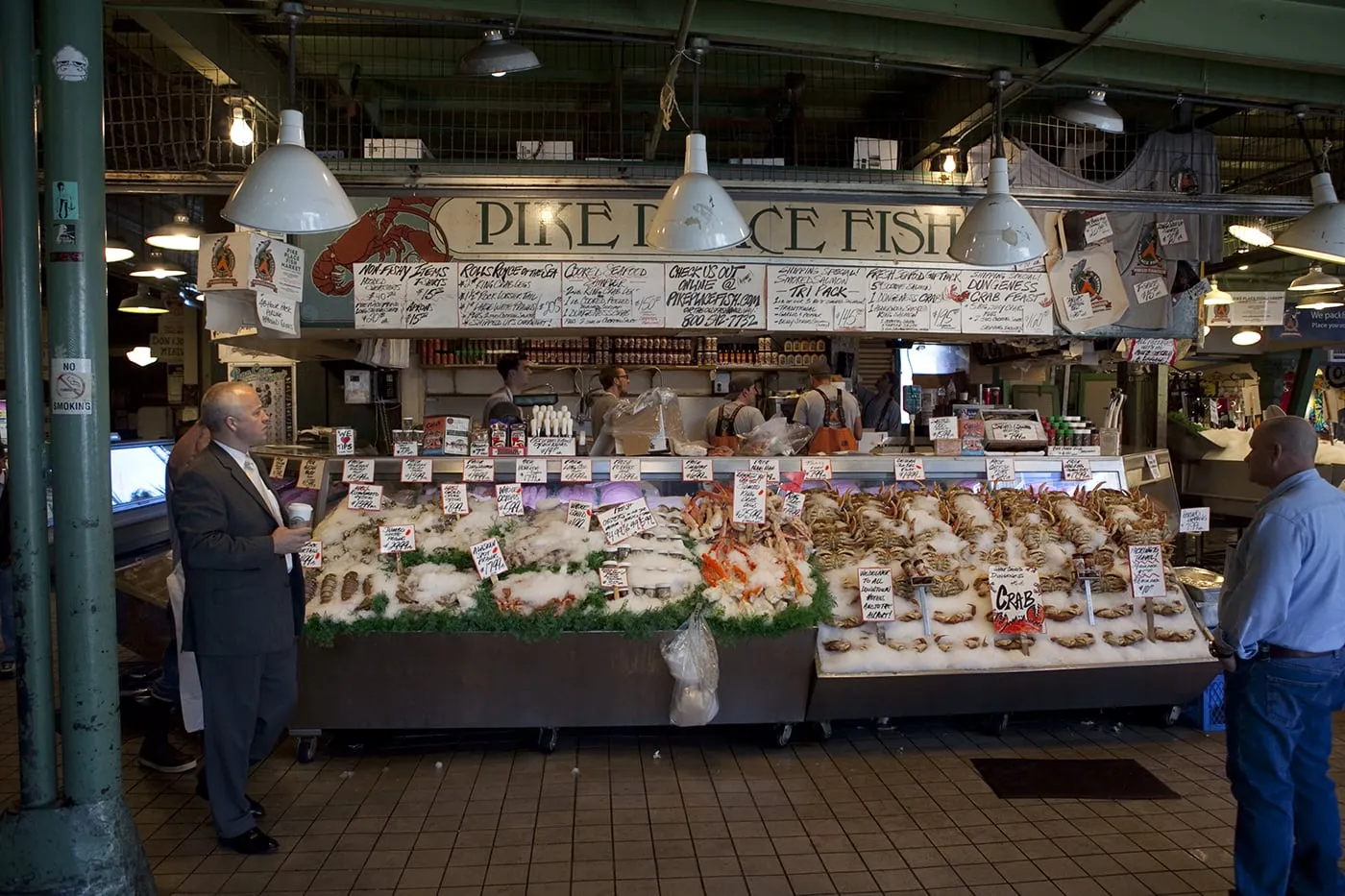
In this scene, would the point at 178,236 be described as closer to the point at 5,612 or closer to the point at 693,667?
the point at 5,612

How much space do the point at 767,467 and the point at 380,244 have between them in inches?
A: 125

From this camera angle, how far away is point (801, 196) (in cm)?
583

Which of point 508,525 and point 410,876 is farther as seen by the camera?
point 508,525

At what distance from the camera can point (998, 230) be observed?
4.79m

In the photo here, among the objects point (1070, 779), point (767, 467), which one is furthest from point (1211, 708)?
point (767, 467)

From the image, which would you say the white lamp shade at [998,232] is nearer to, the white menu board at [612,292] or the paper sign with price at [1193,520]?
the paper sign with price at [1193,520]

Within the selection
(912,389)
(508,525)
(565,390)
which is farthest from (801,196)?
(565,390)

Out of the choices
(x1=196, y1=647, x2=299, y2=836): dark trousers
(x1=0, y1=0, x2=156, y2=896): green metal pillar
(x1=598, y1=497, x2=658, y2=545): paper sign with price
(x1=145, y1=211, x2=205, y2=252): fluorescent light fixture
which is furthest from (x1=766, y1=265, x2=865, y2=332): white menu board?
(x1=145, y1=211, x2=205, y2=252): fluorescent light fixture

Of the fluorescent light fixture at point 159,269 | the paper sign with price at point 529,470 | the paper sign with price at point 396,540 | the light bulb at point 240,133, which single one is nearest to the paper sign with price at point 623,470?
the paper sign with price at point 529,470

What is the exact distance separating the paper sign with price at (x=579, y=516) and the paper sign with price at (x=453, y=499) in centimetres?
62

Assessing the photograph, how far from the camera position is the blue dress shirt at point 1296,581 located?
10.5ft

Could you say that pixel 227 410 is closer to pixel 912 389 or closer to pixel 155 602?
pixel 155 602

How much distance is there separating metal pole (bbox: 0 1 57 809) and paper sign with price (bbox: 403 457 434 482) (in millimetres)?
2180

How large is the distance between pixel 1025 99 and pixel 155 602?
792cm
